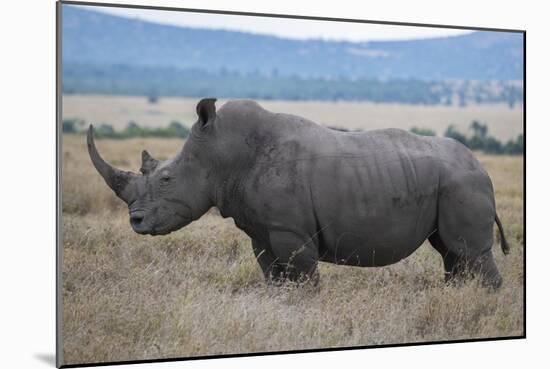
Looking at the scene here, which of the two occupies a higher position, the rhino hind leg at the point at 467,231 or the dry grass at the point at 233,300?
the rhino hind leg at the point at 467,231

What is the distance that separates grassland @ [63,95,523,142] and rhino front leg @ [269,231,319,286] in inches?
72.5

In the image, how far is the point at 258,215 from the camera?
7.50 meters

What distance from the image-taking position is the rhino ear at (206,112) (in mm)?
7436

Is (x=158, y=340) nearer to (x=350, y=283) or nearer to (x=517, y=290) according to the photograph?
(x=350, y=283)

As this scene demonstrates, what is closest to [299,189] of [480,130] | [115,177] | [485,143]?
[115,177]

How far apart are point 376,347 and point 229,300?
1.15 metres

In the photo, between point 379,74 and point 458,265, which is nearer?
point 458,265

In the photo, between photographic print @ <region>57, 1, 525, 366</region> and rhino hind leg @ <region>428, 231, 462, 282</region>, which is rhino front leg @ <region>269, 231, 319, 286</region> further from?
rhino hind leg @ <region>428, 231, 462, 282</region>

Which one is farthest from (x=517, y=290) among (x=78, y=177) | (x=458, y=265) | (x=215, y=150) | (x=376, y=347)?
(x=78, y=177)

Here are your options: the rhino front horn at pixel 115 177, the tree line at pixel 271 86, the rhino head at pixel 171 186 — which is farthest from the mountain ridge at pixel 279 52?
the rhino head at pixel 171 186

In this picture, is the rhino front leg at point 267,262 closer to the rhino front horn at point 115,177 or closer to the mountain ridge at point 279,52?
the rhino front horn at point 115,177

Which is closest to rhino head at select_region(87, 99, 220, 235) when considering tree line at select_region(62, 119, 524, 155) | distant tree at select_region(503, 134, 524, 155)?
tree line at select_region(62, 119, 524, 155)

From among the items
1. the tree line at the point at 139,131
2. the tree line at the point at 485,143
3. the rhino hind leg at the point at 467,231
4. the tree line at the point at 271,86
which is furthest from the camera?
the tree line at the point at 139,131

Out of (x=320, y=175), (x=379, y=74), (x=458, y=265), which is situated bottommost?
(x=458, y=265)
